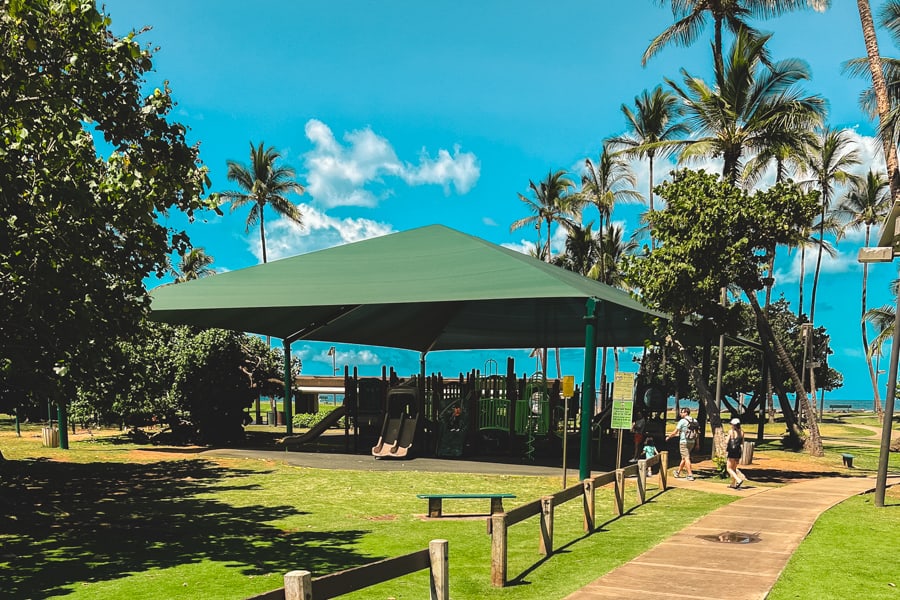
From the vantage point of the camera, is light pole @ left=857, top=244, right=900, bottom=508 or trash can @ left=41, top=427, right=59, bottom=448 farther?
trash can @ left=41, top=427, right=59, bottom=448

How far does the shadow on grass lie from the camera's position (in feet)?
28.7

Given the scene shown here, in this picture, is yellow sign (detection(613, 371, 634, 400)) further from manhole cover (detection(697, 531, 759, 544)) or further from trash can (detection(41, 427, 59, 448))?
trash can (detection(41, 427, 59, 448))

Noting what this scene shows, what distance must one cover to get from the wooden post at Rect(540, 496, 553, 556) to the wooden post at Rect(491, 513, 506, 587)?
135 centimetres

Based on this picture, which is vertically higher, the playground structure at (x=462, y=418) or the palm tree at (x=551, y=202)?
the palm tree at (x=551, y=202)

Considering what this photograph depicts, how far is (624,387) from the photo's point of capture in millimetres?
16328

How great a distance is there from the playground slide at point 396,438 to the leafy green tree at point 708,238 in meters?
7.79

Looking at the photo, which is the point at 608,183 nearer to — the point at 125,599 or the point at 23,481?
the point at 23,481

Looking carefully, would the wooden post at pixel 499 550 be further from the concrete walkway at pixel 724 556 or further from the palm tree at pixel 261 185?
Result: the palm tree at pixel 261 185

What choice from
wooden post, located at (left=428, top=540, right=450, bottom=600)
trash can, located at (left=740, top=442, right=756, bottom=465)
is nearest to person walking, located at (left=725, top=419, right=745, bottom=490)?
trash can, located at (left=740, top=442, right=756, bottom=465)

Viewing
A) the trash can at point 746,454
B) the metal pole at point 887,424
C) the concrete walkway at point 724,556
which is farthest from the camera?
the trash can at point 746,454

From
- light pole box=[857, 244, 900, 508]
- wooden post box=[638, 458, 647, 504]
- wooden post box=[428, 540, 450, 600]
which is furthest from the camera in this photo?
wooden post box=[638, 458, 647, 504]

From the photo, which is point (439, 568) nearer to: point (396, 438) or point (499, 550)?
point (499, 550)

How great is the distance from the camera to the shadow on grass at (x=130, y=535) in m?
8.76

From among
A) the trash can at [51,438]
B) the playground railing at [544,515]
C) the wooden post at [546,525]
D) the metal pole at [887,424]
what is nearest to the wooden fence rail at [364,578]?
the playground railing at [544,515]
